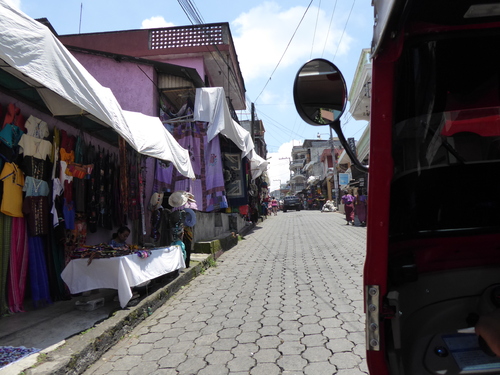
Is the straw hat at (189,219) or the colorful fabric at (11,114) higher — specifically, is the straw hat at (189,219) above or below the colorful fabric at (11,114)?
below

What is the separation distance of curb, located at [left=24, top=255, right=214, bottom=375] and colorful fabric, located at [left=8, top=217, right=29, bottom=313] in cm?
123

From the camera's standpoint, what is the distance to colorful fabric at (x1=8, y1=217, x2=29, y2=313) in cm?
420

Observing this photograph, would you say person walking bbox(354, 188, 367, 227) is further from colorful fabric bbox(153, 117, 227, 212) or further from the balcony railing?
the balcony railing

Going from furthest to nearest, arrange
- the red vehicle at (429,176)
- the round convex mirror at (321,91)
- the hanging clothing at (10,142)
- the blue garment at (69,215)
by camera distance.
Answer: the blue garment at (69,215)
the hanging clothing at (10,142)
the round convex mirror at (321,91)
the red vehicle at (429,176)

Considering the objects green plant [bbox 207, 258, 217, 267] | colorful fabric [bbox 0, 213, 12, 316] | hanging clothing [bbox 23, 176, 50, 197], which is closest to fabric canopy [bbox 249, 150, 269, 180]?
green plant [bbox 207, 258, 217, 267]

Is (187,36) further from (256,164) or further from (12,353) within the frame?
(12,353)

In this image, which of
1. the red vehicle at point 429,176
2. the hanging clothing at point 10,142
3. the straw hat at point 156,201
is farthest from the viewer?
the straw hat at point 156,201

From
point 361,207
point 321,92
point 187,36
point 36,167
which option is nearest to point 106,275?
point 36,167

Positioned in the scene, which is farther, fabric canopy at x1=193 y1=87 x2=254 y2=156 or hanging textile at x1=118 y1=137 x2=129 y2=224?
fabric canopy at x1=193 y1=87 x2=254 y2=156

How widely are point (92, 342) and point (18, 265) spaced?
176 cm

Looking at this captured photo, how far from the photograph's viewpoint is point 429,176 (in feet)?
6.41

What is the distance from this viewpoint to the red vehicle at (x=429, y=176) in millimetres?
1460

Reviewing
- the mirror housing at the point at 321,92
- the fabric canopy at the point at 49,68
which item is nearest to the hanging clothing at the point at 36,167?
the fabric canopy at the point at 49,68

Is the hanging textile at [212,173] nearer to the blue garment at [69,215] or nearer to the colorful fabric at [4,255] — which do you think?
the blue garment at [69,215]
